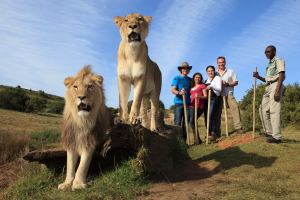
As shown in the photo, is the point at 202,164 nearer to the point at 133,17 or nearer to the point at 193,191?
the point at 193,191

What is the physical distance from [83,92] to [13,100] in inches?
1332

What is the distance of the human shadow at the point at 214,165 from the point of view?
512 centimetres

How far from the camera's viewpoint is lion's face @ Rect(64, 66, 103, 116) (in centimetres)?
392

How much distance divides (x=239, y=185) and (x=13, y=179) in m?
5.03

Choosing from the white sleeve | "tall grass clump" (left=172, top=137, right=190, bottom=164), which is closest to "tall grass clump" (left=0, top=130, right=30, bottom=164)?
"tall grass clump" (left=172, top=137, right=190, bottom=164)

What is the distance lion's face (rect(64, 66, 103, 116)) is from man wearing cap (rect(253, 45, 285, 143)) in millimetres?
4699

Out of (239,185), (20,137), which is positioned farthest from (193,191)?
(20,137)

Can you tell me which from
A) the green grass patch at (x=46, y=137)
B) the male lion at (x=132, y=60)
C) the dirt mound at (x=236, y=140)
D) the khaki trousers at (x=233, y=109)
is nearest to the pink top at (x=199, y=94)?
the khaki trousers at (x=233, y=109)

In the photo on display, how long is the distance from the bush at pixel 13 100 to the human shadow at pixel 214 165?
3276 cm

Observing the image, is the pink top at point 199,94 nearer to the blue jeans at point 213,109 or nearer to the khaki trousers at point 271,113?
the blue jeans at point 213,109

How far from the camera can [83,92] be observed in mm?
3939

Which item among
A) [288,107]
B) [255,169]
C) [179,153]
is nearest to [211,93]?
[179,153]

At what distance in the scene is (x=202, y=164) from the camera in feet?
20.0

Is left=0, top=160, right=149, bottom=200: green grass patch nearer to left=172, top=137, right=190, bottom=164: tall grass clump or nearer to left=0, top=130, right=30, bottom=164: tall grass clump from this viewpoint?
left=172, top=137, right=190, bottom=164: tall grass clump
